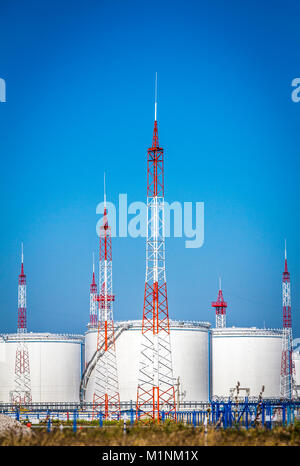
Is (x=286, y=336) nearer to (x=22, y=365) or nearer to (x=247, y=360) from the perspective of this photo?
(x=247, y=360)

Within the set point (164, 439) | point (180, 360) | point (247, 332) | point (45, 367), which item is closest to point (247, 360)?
point (247, 332)

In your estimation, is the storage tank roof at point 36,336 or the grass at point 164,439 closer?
the grass at point 164,439

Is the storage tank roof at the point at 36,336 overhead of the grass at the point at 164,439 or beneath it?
overhead

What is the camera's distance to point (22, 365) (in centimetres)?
7519

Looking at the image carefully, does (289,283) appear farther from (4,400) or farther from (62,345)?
(4,400)

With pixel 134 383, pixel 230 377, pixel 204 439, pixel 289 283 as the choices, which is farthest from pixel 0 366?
pixel 204 439

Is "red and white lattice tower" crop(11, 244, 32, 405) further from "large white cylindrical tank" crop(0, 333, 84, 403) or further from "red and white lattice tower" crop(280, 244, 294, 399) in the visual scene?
"red and white lattice tower" crop(280, 244, 294, 399)

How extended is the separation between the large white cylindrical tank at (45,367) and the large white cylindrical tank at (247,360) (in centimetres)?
1572

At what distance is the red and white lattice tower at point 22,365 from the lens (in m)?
71.1

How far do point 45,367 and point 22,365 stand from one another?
7.94 ft

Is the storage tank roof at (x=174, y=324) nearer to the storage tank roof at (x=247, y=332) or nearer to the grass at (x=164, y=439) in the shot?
the storage tank roof at (x=247, y=332)

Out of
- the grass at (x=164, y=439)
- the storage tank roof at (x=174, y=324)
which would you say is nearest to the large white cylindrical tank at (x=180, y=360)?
the storage tank roof at (x=174, y=324)

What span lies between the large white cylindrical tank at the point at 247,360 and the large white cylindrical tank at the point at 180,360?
3.41m
